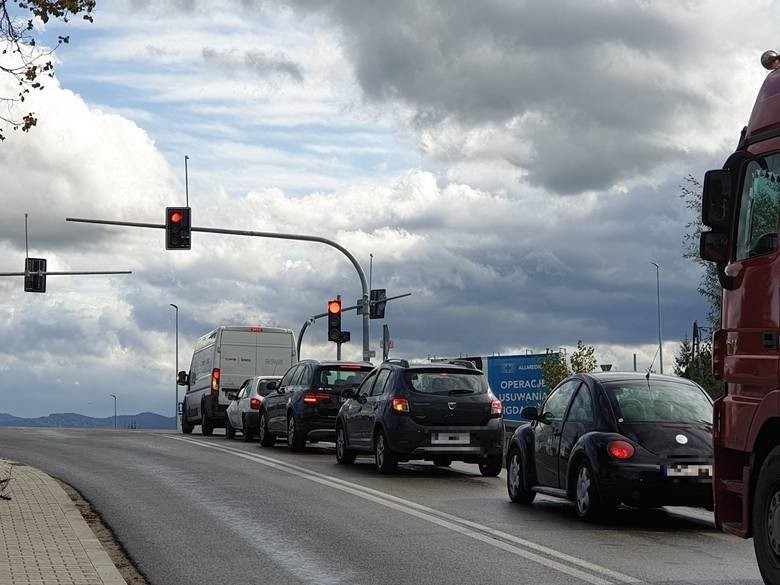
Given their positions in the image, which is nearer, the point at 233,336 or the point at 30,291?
the point at 233,336

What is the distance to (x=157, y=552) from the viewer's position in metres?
11.6

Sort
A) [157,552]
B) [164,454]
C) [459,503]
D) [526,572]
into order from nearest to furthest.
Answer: [526,572], [157,552], [459,503], [164,454]

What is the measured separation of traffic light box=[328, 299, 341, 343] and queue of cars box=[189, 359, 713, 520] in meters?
15.9

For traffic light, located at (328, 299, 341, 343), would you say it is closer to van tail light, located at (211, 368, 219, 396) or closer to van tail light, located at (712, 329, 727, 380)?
van tail light, located at (211, 368, 219, 396)

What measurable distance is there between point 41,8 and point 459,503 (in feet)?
23.4

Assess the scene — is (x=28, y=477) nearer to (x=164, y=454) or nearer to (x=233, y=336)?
(x=164, y=454)

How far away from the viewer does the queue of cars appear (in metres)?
13.2

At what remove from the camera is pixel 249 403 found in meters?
31.7

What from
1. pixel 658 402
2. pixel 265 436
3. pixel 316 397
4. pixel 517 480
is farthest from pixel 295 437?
pixel 658 402

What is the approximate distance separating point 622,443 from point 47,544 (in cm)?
545

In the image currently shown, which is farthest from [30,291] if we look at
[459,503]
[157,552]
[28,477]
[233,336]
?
[157,552]

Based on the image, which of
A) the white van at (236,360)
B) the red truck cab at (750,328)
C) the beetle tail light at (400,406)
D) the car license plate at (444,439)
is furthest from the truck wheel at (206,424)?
the red truck cab at (750,328)

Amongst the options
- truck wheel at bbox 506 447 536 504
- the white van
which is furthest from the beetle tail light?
the white van

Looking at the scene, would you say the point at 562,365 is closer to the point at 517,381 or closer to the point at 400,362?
the point at 517,381
